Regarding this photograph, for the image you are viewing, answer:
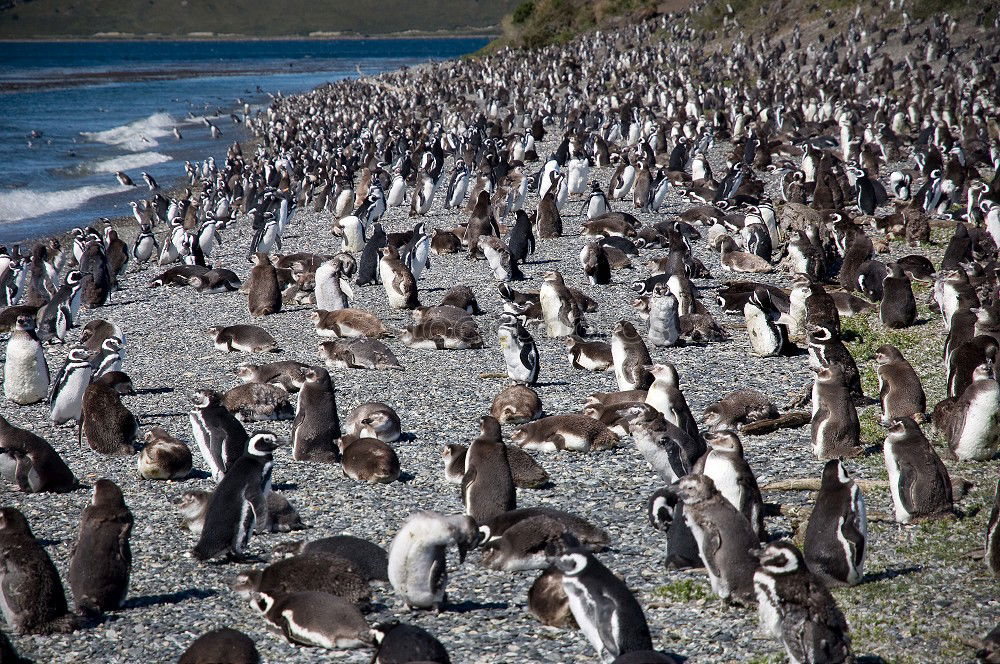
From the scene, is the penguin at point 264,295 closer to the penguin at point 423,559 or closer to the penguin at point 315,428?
the penguin at point 315,428

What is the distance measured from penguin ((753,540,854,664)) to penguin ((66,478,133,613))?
138 inches

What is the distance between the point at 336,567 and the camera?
236 inches

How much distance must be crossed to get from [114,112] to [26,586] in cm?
A: 5588

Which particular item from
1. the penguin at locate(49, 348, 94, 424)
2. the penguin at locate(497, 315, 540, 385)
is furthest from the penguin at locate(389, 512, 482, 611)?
the penguin at locate(49, 348, 94, 424)

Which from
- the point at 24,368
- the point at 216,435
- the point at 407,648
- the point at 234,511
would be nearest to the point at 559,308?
the point at 216,435

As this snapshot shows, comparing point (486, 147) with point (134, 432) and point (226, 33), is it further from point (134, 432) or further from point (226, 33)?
point (226, 33)

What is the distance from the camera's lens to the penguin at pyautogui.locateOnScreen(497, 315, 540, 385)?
10141 millimetres

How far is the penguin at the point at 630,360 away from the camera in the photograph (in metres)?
9.73

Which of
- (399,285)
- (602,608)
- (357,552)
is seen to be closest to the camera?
(602,608)

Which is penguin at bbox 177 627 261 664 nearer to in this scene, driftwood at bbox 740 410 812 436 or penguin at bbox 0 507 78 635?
penguin at bbox 0 507 78 635

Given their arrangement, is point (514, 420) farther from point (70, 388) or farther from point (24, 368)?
point (24, 368)

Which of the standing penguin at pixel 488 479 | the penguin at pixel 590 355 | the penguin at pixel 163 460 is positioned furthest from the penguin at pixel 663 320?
the penguin at pixel 163 460

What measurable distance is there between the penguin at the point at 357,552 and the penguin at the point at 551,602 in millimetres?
923

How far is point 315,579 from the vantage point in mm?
5906
